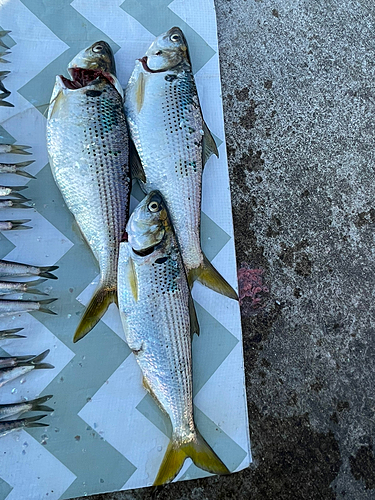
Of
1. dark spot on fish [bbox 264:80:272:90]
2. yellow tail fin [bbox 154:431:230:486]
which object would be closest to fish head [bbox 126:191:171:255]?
yellow tail fin [bbox 154:431:230:486]

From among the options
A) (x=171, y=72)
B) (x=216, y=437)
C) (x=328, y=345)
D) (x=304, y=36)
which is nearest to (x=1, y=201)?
(x=171, y=72)

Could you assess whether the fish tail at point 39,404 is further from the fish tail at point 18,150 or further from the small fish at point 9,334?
the fish tail at point 18,150

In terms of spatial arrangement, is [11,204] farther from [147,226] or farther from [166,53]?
[166,53]

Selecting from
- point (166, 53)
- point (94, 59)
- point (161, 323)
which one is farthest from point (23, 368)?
point (166, 53)

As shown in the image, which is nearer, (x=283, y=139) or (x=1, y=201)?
(x=1, y=201)

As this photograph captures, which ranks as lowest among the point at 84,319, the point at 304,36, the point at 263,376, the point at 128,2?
the point at 263,376

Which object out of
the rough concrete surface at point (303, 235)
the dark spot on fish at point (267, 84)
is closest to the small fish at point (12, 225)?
the rough concrete surface at point (303, 235)

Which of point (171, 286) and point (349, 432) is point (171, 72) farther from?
point (349, 432)
